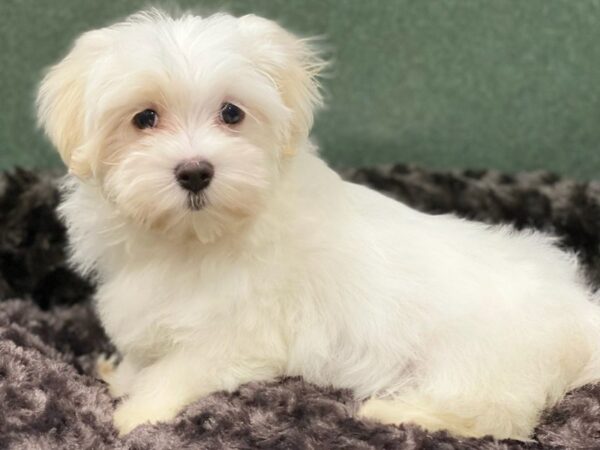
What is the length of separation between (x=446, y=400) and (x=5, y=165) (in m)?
2.40

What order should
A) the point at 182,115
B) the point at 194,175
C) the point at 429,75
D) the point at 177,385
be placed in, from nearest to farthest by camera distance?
the point at 194,175
the point at 182,115
the point at 177,385
the point at 429,75

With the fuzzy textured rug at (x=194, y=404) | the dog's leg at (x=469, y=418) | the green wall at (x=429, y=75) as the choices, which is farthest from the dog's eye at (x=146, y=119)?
the green wall at (x=429, y=75)

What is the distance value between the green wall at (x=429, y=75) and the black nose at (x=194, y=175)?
1.62 metres

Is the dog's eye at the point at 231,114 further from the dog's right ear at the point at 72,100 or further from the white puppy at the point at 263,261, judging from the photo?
the dog's right ear at the point at 72,100

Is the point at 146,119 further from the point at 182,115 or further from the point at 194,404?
the point at 194,404

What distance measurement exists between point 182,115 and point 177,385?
26.2 inches

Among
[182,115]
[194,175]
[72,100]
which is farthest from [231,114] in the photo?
[72,100]

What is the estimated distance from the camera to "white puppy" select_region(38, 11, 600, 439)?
72.7 inches

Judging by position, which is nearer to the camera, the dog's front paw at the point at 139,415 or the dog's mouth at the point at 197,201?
the dog's mouth at the point at 197,201

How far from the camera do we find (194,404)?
197 cm

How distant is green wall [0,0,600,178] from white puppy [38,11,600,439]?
52.1 inches

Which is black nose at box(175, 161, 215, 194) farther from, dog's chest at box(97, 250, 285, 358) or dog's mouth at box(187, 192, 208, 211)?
dog's chest at box(97, 250, 285, 358)

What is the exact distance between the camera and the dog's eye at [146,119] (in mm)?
1895

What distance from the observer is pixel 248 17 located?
79.7 inches
